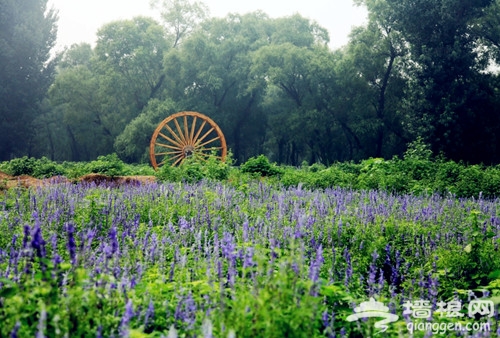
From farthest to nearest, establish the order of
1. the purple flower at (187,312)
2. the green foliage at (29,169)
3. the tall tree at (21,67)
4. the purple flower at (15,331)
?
the tall tree at (21,67)
the green foliage at (29,169)
the purple flower at (187,312)
the purple flower at (15,331)

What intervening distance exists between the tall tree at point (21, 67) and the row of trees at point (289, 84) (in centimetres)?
14

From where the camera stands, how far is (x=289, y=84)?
36.5 meters

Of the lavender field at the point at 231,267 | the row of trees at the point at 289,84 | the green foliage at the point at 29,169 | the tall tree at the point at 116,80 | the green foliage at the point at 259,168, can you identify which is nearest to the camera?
the lavender field at the point at 231,267

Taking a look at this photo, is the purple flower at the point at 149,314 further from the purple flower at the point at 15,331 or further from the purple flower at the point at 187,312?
the purple flower at the point at 15,331

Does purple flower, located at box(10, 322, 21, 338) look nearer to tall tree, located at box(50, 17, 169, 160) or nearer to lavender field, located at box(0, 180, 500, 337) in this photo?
lavender field, located at box(0, 180, 500, 337)

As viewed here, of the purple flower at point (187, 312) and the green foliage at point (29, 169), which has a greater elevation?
the green foliage at point (29, 169)

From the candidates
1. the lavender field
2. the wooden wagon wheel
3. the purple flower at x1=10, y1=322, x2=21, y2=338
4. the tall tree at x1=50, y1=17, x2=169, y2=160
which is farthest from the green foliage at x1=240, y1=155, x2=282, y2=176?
the tall tree at x1=50, y1=17, x2=169, y2=160

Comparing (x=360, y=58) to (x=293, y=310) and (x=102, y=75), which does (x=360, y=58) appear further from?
→ (x=293, y=310)

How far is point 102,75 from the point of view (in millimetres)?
39312

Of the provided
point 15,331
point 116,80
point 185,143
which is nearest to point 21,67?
point 116,80

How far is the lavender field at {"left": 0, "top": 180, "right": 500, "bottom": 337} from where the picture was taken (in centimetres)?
222

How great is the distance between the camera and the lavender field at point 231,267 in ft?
7.29

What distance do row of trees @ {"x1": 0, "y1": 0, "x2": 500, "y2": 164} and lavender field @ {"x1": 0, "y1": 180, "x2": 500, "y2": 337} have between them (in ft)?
70.1

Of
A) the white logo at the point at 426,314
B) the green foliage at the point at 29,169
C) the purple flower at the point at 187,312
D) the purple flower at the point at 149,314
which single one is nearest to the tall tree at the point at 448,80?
the green foliage at the point at 29,169
